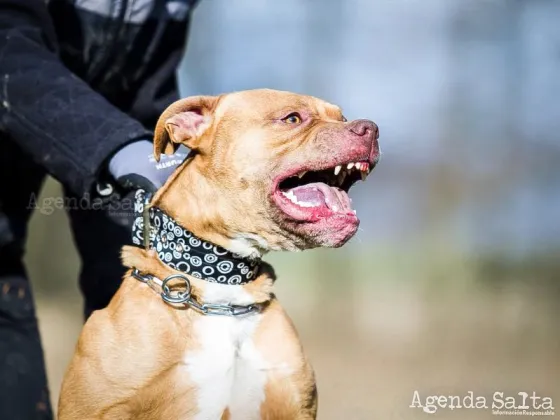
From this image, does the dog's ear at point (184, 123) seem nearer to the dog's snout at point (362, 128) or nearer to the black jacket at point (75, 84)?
the black jacket at point (75, 84)

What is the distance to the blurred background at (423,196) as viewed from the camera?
3312 mm

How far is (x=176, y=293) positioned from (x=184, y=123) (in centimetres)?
41

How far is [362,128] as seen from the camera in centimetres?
186

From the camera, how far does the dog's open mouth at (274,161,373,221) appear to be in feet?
6.20

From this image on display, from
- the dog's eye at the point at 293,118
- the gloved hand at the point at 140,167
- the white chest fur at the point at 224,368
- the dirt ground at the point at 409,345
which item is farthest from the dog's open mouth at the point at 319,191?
the dirt ground at the point at 409,345

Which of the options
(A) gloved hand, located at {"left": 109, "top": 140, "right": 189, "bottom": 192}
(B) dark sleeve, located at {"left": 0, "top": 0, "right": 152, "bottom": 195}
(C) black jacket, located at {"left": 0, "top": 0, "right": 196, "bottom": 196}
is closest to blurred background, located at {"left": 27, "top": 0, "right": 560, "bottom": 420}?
(C) black jacket, located at {"left": 0, "top": 0, "right": 196, "bottom": 196}

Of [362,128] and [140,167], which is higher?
[362,128]

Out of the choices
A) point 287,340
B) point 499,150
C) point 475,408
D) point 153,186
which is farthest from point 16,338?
point 499,150

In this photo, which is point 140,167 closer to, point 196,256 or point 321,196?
point 196,256

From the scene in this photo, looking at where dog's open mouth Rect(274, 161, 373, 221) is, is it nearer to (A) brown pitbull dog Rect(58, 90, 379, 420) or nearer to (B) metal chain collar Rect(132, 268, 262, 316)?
(A) brown pitbull dog Rect(58, 90, 379, 420)

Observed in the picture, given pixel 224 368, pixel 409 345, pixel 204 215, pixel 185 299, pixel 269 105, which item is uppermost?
pixel 269 105

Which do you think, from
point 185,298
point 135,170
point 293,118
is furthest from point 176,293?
point 293,118

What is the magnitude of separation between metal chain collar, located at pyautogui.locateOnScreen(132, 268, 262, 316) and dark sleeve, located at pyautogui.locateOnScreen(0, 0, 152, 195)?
371 millimetres

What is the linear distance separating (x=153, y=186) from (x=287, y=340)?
51cm
